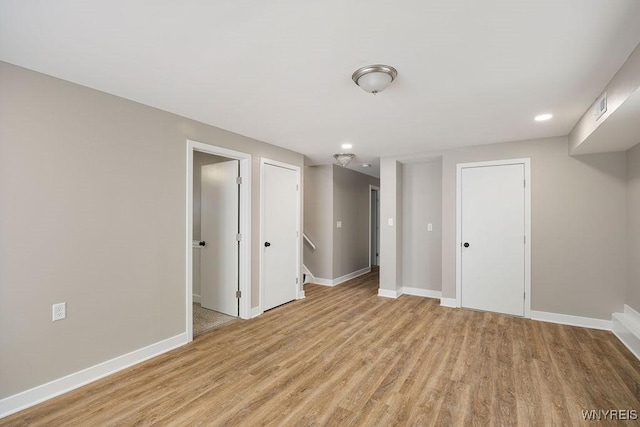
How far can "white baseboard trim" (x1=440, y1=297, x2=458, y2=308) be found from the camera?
446cm

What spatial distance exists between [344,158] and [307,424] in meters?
3.56

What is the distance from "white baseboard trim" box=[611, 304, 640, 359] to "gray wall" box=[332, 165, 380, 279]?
13.0 feet

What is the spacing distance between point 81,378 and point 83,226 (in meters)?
1.20

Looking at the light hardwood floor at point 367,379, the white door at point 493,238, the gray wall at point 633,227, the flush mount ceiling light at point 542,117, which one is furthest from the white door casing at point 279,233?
the gray wall at point 633,227

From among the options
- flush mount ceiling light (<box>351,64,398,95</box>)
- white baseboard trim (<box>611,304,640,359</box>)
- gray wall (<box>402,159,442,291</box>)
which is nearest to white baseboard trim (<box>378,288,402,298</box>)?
gray wall (<box>402,159,442,291</box>)

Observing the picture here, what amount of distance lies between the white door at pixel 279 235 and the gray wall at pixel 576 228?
9.91 feet

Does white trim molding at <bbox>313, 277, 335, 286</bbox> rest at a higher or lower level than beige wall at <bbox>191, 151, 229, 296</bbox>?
lower

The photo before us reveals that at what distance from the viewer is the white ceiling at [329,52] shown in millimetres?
1538

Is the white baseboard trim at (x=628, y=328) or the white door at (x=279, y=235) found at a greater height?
the white door at (x=279, y=235)

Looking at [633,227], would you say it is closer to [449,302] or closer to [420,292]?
[449,302]

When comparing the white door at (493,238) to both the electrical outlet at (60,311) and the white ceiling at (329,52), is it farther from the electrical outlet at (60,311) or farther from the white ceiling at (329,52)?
the electrical outlet at (60,311)

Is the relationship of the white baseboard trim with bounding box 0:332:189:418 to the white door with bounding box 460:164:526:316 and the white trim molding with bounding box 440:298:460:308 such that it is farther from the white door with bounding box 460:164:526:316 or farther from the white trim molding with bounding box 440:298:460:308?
the white door with bounding box 460:164:526:316

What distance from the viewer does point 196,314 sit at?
13.4 ft

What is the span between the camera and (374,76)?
2113 mm
